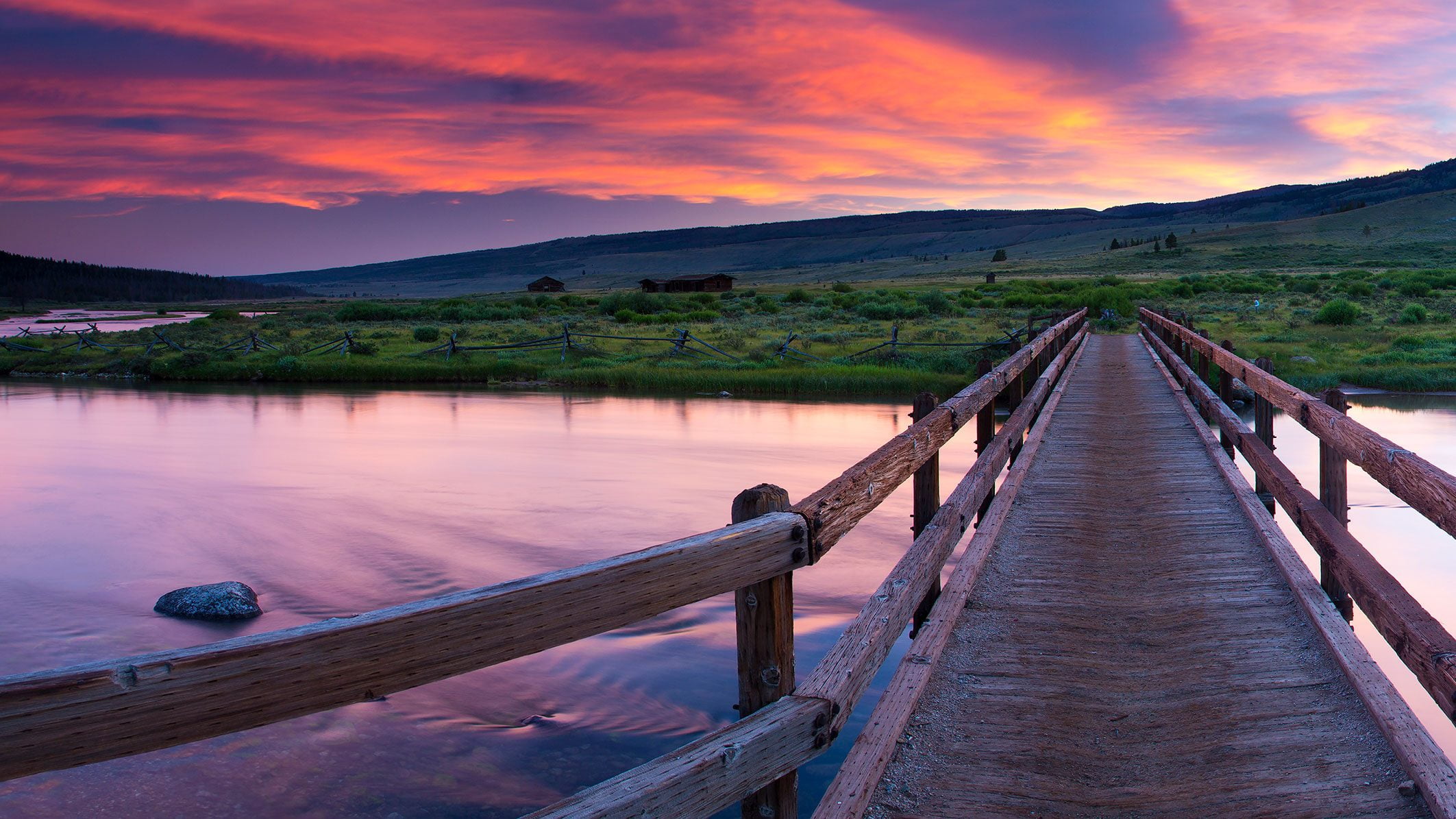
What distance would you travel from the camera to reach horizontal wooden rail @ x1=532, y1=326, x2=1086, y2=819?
2037mm

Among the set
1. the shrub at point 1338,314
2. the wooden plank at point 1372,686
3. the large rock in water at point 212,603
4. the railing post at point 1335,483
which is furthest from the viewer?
the shrub at point 1338,314

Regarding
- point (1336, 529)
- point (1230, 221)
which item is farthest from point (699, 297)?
point (1230, 221)

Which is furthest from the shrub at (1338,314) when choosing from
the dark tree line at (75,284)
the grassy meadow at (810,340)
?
the dark tree line at (75,284)

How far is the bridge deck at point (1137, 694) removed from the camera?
3.37 meters

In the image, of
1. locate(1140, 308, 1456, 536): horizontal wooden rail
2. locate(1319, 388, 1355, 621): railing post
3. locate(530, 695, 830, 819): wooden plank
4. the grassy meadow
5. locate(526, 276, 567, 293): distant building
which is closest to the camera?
locate(530, 695, 830, 819): wooden plank

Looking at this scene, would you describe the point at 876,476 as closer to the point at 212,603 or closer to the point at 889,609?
the point at 889,609

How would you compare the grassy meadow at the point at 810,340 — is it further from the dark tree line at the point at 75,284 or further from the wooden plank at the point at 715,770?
the dark tree line at the point at 75,284

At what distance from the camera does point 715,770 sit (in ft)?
7.49

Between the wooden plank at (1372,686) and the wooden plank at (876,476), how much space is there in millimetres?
1866

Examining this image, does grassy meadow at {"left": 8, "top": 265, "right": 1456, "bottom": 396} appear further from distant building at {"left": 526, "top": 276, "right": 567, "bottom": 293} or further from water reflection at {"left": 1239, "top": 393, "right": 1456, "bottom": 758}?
distant building at {"left": 526, "top": 276, "right": 567, "bottom": 293}

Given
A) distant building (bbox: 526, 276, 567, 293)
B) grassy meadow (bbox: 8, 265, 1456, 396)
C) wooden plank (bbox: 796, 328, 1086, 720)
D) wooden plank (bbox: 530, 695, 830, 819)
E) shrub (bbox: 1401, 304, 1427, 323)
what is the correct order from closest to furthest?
wooden plank (bbox: 530, 695, 830, 819) < wooden plank (bbox: 796, 328, 1086, 720) < grassy meadow (bbox: 8, 265, 1456, 396) < shrub (bbox: 1401, 304, 1427, 323) < distant building (bbox: 526, 276, 567, 293)

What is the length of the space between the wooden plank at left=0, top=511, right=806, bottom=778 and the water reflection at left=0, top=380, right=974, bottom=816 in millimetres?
4140

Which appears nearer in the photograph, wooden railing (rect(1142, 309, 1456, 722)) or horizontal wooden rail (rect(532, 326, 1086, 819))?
horizontal wooden rail (rect(532, 326, 1086, 819))

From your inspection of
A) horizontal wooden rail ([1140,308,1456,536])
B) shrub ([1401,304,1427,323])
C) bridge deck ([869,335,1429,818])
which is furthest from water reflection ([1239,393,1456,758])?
shrub ([1401,304,1427,323])
